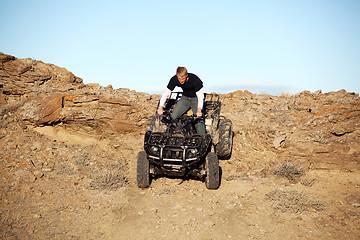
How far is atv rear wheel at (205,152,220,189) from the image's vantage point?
570 cm

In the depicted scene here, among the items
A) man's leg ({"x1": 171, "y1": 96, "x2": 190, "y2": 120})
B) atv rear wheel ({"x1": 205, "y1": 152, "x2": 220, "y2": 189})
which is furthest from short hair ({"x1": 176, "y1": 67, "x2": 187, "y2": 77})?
atv rear wheel ({"x1": 205, "y1": 152, "x2": 220, "y2": 189})

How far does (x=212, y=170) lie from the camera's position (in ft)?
18.8

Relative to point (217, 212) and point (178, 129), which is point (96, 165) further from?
point (217, 212)

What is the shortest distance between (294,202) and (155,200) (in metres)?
2.96

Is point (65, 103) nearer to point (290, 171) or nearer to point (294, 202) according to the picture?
point (290, 171)

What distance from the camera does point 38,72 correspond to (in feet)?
29.9

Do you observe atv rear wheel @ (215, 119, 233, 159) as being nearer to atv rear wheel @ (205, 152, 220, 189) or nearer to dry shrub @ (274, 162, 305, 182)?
atv rear wheel @ (205, 152, 220, 189)

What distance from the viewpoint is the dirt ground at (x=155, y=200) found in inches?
175

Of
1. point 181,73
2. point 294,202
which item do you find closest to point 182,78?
point 181,73

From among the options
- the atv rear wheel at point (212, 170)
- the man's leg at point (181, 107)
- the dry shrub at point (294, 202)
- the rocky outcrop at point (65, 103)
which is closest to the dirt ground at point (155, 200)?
the dry shrub at point (294, 202)

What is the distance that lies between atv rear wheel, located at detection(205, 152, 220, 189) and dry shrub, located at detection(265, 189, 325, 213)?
1245mm

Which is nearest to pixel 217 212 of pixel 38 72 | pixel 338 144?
pixel 338 144

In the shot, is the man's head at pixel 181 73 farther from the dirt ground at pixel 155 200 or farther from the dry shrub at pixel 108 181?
the dry shrub at pixel 108 181

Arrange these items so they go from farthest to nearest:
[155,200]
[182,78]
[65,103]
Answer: [65,103], [182,78], [155,200]
